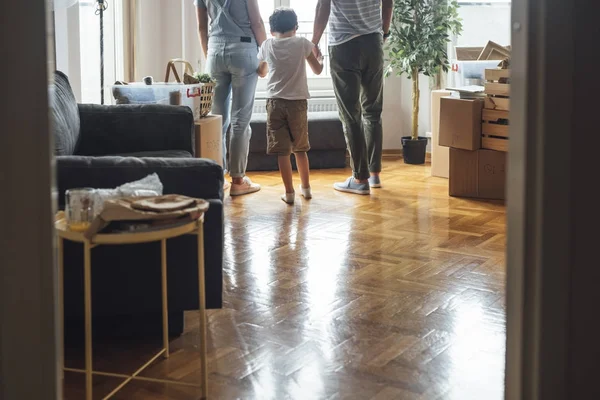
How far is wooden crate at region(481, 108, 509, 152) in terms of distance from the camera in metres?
5.55

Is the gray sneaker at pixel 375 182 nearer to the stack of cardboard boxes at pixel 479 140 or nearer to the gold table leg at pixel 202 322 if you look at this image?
the stack of cardboard boxes at pixel 479 140

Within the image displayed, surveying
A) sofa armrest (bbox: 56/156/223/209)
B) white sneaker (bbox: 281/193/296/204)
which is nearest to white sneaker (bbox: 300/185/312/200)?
white sneaker (bbox: 281/193/296/204)

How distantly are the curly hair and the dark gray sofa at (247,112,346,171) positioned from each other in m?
1.61

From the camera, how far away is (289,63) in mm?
5289

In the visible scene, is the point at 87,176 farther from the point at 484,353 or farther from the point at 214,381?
the point at 484,353

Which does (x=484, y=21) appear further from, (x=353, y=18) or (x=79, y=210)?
(x=79, y=210)

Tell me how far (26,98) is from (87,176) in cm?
135

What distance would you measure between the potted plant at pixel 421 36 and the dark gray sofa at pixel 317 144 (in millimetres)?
669

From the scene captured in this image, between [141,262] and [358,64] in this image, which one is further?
[358,64]

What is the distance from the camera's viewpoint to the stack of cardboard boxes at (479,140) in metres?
5.58

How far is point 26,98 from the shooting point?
5.07 feet

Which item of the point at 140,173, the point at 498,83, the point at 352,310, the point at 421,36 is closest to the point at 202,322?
the point at 140,173

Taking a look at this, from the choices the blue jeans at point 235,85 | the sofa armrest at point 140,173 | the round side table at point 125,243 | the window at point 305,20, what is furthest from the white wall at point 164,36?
the round side table at point 125,243

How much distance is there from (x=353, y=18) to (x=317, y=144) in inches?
63.6
